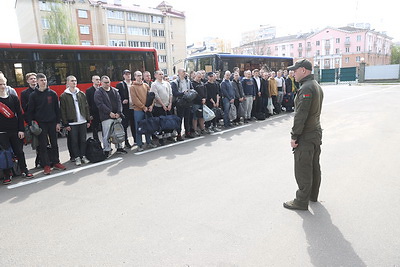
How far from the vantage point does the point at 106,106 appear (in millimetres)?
6699

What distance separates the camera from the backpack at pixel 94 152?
6.34 metres

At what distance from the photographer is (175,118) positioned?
780cm

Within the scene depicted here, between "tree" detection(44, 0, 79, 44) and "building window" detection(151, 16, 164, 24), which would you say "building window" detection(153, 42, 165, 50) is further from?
"tree" detection(44, 0, 79, 44)

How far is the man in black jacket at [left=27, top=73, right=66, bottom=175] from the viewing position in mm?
5707

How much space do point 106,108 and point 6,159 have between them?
2302 millimetres

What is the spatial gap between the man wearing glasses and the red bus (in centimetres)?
486

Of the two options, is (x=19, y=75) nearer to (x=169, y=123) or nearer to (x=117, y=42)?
(x=169, y=123)

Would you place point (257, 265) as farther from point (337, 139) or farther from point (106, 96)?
point (337, 139)

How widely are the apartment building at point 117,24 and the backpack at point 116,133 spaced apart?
131 ft

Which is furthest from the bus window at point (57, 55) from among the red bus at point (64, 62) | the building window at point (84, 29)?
the building window at point (84, 29)

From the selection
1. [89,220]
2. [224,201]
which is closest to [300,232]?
[224,201]

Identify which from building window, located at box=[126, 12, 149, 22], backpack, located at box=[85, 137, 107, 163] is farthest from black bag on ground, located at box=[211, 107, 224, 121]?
building window, located at box=[126, 12, 149, 22]

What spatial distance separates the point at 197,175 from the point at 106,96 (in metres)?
3.18

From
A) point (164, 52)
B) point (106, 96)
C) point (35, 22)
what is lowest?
point (106, 96)
